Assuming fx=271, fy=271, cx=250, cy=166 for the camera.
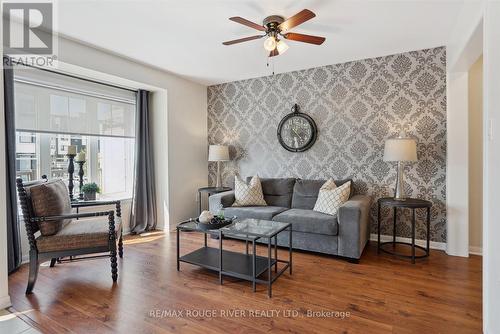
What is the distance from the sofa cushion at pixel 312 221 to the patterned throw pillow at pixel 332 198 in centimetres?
10

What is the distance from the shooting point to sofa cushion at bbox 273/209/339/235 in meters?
3.08

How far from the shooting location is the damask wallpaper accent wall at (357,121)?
3391 millimetres

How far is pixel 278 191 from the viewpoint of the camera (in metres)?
4.16

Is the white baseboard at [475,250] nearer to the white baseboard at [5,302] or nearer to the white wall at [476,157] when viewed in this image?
the white wall at [476,157]

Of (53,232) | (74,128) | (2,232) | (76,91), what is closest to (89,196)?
(53,232)

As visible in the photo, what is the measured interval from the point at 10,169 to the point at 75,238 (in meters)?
1.16

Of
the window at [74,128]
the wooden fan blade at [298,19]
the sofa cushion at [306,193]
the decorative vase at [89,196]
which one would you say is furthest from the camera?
the sofa cushion at [306,193]

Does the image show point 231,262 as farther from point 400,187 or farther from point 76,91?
point 76,91

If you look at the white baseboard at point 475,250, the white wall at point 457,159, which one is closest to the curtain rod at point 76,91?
the white wall at point 457,159

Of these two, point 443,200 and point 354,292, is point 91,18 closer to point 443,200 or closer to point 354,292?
point 354,292

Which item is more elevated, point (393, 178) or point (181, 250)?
point (393, 178)

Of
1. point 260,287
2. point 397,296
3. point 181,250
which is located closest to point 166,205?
point 181,250

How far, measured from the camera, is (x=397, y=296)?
7.48 feet
